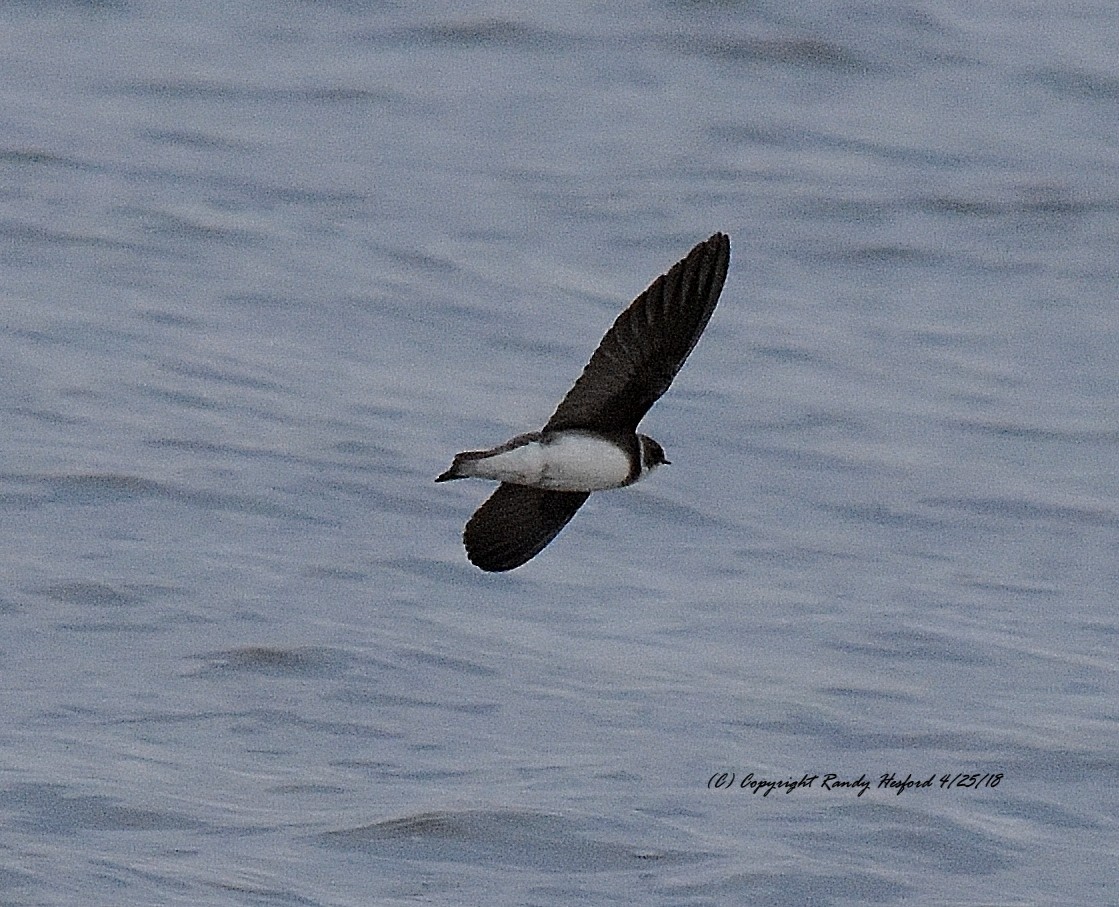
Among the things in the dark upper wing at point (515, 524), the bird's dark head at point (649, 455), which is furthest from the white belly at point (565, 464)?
the dark upper wing at point (515, 524)

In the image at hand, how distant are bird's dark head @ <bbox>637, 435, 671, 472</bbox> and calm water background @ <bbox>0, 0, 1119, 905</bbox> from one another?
1.88 m

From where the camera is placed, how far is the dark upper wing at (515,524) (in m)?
6.61

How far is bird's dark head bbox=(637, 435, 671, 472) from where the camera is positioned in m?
6.36

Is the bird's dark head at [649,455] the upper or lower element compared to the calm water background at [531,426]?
upper

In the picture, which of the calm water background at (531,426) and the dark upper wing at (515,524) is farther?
the calm water background at (531,426)

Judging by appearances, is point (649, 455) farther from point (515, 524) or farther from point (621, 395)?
point (515, 524)

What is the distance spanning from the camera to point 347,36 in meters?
20.8

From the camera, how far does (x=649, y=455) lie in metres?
6.43

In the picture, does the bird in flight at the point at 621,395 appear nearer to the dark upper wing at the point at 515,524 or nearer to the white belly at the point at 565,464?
the white belly at the point at 565,464

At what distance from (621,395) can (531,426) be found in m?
6.09

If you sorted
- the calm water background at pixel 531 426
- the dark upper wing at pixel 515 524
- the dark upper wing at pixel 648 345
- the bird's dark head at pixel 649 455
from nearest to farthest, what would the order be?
the dark upper wing at pixel 648 345, the bird's dark head at pixel 649 455, the dark upper wing at pixel 515 524, the calm water background at pixel 531 426

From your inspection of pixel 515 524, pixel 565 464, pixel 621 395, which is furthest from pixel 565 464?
pixel 515 524

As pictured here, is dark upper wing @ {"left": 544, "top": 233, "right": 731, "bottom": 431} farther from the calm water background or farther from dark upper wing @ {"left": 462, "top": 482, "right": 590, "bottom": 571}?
the calm water background

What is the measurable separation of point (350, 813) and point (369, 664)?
4.74 feet
